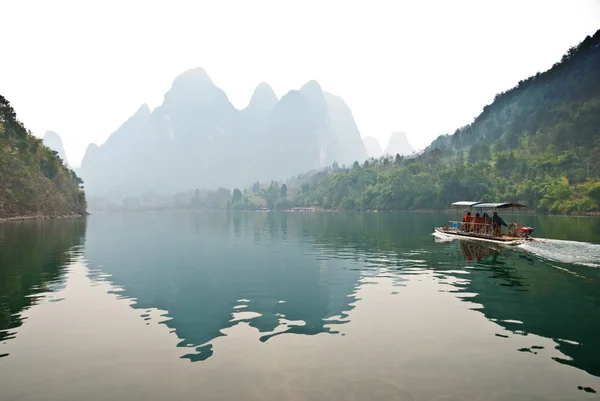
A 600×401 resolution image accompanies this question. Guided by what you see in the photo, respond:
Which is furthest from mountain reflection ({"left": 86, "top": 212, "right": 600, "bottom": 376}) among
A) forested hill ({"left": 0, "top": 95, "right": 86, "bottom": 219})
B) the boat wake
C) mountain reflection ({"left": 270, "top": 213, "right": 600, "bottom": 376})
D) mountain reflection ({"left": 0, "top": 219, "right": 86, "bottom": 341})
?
forested hill ({"left": 0, "top": 95, "right": 86, "bottom": 219})

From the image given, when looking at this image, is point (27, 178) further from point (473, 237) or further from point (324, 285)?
point (324, 285)

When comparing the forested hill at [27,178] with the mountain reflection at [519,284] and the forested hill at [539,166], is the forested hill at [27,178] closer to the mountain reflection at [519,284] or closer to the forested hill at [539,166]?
the mountain reflection at [519,284]

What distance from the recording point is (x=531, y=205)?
122 meters

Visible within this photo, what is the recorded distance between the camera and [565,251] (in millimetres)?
32594

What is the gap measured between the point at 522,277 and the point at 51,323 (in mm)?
24934

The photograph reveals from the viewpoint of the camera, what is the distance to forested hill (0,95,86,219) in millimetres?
101438

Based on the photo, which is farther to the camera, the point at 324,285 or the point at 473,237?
the point at 473,237

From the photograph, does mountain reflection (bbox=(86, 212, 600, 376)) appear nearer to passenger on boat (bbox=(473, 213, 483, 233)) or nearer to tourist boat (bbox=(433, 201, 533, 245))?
tourist boat (bbox=(433, 201, 533, 245))

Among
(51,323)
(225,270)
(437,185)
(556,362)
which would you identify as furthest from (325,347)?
(437,185)

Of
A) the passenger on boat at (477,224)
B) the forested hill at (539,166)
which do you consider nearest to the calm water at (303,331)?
the passenger on boat at (477,224)

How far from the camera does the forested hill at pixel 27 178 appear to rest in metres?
101

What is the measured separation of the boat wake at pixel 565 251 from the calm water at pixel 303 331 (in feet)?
1.60

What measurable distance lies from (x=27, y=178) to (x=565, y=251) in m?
119

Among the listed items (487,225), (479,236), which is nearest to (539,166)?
(487,225)
